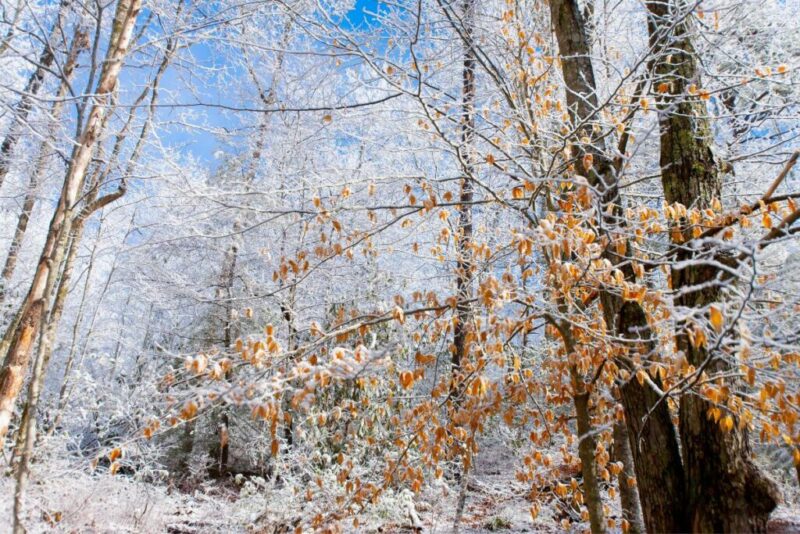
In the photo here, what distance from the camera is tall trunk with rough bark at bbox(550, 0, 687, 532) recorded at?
2.57 m

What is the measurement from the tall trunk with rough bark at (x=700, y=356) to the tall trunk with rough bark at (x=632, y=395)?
0.13 m

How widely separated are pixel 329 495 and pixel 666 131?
523 cm

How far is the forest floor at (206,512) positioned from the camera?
16.6ft

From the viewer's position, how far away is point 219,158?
1039 centimetres

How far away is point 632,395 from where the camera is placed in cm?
295

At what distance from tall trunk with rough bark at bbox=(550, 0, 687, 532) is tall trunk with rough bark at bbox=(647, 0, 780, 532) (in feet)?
0.43

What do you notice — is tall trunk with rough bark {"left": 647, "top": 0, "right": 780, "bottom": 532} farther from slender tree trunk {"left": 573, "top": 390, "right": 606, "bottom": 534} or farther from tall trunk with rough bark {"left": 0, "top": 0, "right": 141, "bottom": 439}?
tall trunk with rough bark {"left": 0, "top": 0, "right": 141, "bottom": 439}

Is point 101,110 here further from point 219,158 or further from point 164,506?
point 219,158

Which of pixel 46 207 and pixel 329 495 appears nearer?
pixel 329 495

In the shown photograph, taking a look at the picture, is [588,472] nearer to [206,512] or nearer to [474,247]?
[474,247]

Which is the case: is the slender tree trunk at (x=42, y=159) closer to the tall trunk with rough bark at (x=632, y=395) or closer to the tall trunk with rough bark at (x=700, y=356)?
the tall trunk with rough bark at (x=632, y=395)

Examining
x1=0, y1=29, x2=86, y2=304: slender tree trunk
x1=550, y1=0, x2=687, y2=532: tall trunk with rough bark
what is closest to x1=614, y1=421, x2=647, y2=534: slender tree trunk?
x1=550, y1=0, x2=687, y2=532: tall trunk with rough bark

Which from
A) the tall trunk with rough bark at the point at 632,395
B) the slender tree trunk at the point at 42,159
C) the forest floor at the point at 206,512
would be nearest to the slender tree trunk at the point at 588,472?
the tall trunk with rough bark at the point at 632,395

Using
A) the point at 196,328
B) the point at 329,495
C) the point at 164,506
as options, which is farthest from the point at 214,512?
the point at 196,328
